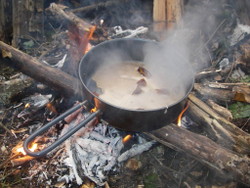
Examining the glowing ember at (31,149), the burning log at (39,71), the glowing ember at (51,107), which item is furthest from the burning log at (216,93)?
the glowing ember at (31,149)

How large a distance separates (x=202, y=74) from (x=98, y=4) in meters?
2.80

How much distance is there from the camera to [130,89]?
341 centimetres

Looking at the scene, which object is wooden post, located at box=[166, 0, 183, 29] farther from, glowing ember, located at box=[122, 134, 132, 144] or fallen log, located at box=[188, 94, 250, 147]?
glowing ember, located at box=[122, 134, 132, 144]

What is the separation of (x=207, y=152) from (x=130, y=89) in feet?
4.05

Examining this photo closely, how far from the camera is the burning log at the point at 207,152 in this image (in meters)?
2.74

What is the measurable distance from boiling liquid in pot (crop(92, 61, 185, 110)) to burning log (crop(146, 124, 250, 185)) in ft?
1.18

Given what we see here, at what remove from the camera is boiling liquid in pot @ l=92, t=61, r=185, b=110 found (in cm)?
316

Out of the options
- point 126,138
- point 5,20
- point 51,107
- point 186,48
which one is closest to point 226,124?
point 126,138

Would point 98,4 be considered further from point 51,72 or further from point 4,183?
point 4,183

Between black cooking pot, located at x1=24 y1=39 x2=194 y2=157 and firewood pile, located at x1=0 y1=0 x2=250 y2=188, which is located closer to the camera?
black cooking pot, located at x1=24 y1=39 x2=194 y2=157

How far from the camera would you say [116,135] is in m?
3.45

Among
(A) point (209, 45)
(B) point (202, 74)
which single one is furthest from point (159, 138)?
(A) point (209, 45)

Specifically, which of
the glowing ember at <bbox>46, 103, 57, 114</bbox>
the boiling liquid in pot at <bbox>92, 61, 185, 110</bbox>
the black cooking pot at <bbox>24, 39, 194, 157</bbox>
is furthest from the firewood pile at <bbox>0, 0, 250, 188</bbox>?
the black cooking pot at <bbox>24, 39, 194, 157</bbox>

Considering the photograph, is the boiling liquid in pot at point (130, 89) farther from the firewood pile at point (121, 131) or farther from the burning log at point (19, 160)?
the burning log at point (19, 160)
